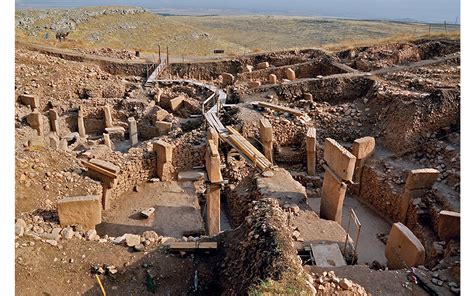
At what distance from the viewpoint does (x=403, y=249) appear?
8125mm

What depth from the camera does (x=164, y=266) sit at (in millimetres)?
7602

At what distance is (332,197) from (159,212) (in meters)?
5.29

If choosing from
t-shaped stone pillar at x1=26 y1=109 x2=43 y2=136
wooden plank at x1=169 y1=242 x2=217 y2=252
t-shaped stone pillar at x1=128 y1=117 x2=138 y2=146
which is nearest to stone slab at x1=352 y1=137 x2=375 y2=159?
wooden plank at x1=169 y1=242 x2=217 y2=252

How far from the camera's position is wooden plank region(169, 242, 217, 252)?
786cm

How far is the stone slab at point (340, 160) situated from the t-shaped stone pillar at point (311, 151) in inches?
128

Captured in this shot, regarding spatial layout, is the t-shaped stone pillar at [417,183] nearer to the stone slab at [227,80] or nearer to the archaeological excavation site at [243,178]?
the archaeological excavation site at [243,178]

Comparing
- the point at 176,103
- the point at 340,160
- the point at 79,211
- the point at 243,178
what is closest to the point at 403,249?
the point at 340,160

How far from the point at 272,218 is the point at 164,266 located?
8.40ft

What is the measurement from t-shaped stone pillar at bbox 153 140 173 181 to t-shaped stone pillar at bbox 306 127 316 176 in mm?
4906

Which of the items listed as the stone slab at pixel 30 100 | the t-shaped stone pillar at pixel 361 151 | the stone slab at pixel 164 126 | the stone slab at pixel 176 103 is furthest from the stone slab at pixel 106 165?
the t-shaped stone pillar at pixel 361 151

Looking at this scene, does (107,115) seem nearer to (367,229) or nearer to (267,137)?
(267,137)

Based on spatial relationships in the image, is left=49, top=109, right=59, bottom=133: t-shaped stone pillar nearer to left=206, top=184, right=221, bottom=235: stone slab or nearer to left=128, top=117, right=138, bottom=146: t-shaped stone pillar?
left=128, top=117, right=138, bottom=146: t-shaped stone pillar

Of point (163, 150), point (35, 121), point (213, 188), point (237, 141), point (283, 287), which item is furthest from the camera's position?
point (35, 121)

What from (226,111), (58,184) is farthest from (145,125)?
(58,184)
